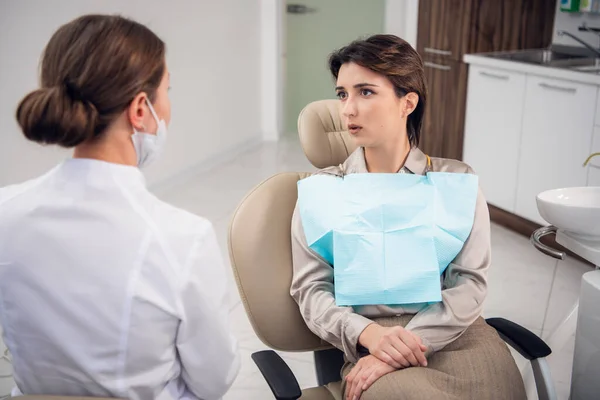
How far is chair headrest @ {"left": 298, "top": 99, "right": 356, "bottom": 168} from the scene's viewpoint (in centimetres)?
168

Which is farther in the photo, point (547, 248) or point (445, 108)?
point (445, 108)

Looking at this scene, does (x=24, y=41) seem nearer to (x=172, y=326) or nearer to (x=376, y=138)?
(x=376, y=138)

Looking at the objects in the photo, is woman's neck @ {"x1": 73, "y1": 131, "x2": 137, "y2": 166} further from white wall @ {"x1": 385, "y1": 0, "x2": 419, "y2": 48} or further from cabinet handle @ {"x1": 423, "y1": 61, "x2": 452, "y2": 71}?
white wall @ {"x1": 385, "y1": 0, "x2": 419, "y2": 48}

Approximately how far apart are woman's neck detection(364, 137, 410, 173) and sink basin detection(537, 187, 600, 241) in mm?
341

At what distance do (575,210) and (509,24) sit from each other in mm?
2739

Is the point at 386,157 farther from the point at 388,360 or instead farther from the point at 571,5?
the point at 571,5

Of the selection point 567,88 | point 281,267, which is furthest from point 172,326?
point 567,88

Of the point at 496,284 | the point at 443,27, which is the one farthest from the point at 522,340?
the point at 443,27

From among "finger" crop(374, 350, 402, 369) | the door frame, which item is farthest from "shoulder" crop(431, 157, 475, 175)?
the door frame

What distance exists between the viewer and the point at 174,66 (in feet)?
13.5

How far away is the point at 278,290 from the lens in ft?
5.00

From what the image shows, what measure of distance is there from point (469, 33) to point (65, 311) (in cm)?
325

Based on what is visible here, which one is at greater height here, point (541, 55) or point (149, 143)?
point (149, 143)

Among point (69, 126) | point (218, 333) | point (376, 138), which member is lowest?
point (218, 333)
